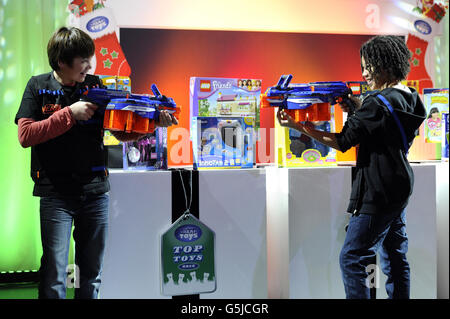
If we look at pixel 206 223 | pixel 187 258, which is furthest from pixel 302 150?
pixel 187 258

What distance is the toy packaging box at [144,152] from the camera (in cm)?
215

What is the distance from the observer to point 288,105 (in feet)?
6.50

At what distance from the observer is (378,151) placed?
175 cm

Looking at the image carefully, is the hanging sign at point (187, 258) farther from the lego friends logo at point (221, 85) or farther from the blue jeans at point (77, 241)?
the lego friends logo at point (221, 85)

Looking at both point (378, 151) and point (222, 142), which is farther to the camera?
point (222, 142)

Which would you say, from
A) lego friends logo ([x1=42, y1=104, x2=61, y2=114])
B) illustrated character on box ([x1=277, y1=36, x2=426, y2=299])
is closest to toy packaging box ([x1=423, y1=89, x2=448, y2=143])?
illustrated character on box ([x1=277, y1=36, x2=426, y2=299])

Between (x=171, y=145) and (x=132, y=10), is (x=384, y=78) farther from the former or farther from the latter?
(x=132, y=10)

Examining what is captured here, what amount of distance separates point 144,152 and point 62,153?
51 cm

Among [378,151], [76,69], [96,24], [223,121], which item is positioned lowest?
[378,151]

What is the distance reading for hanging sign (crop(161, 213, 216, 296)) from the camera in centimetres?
210

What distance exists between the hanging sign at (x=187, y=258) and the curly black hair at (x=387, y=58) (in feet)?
3.37

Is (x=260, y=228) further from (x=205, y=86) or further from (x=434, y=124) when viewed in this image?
(x=434, y=124)
